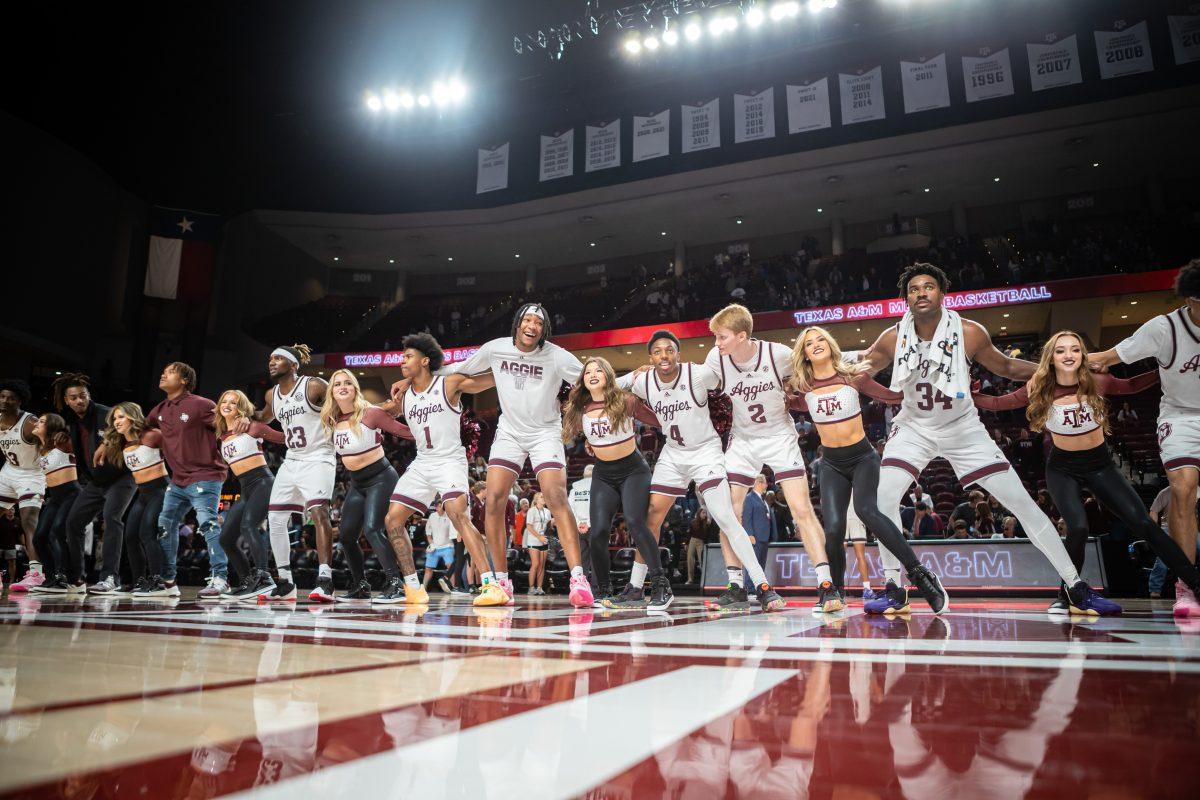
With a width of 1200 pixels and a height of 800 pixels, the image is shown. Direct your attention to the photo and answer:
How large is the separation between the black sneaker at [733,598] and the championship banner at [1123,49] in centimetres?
1807

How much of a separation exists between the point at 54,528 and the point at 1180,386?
8.73 meters

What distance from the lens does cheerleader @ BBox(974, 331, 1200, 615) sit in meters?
3.88

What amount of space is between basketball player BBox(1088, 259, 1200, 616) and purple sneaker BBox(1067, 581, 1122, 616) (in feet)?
1.44

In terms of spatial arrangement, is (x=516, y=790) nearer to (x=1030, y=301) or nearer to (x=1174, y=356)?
(x=1174, y=356)

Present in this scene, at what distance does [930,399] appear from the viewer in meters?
3.95

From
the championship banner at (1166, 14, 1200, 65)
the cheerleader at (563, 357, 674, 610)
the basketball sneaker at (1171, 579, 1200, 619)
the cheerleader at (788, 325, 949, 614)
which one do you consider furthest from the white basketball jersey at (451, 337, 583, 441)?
the championship banner at (1166, 14, 1200, 65)

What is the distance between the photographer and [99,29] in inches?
576

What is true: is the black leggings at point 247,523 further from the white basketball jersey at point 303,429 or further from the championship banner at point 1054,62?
the championship banner at point 1054,62

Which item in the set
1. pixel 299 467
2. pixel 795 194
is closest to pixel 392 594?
pixel 299 467

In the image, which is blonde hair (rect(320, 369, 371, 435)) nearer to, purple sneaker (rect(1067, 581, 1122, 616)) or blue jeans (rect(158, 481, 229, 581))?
blue jeans (rect(158, 481, 229, 581))

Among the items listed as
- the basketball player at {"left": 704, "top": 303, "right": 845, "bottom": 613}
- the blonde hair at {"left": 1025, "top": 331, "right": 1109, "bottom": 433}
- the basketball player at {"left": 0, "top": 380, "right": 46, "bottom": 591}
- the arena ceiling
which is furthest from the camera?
the arena ceiling

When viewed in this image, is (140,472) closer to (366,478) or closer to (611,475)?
(366,478)

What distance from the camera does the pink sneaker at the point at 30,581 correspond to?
6.45m

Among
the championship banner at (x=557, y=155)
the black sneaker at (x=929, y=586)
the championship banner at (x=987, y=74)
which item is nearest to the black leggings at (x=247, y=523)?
the black sneaker at (x=929, y=586)
